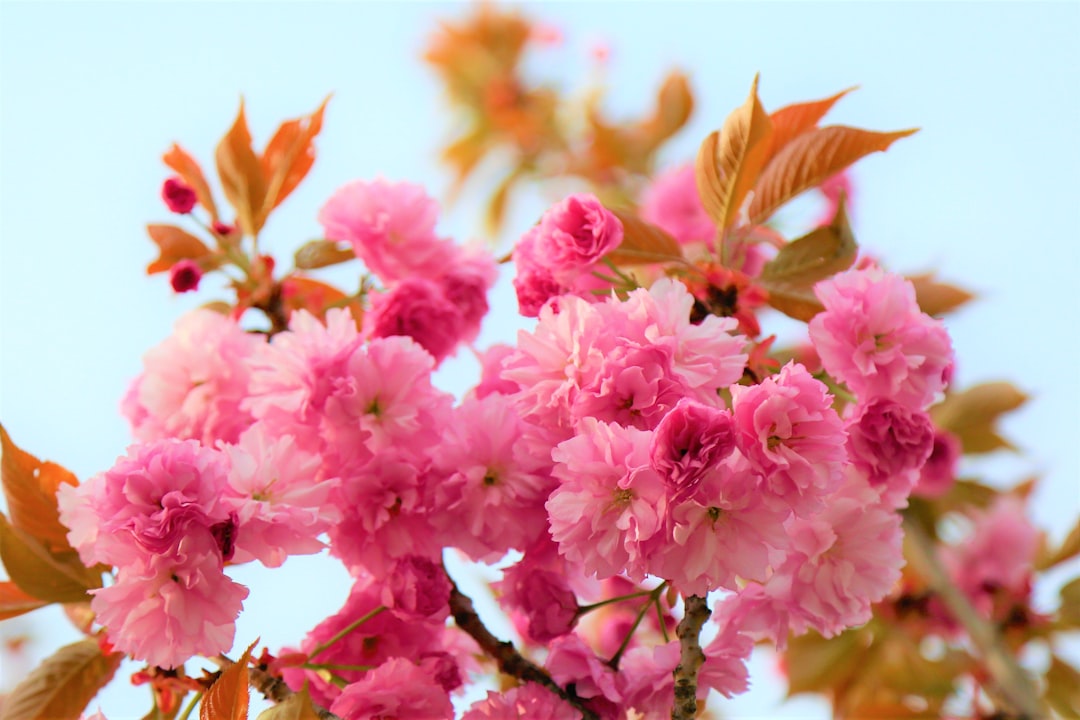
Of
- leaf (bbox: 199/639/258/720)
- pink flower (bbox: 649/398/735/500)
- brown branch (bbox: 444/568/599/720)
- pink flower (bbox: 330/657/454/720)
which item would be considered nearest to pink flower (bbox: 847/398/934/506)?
pink flower (bbox: 649/398/735/500)

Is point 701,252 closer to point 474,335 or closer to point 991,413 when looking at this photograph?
point 474,335

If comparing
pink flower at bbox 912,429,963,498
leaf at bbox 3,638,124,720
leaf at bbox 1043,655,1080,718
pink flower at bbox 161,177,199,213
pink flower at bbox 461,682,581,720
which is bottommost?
leaf at bbox 1043,655,1080,718

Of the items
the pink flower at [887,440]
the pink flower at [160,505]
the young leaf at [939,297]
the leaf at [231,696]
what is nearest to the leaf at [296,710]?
the leaf at [231,696]

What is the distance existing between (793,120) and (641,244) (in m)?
0.25

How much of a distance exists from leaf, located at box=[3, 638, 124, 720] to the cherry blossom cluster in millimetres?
201

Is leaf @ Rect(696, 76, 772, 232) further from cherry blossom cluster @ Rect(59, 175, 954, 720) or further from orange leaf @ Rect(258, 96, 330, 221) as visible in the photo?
orange leaf @ Rect(258, 96, 330, 221)

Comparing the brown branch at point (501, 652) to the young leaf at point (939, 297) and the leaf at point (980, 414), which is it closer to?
the young leaf at point (939, 297)

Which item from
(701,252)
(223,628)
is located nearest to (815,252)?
(701,252)

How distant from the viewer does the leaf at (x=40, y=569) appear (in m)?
1.08

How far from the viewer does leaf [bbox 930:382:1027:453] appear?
2143mm

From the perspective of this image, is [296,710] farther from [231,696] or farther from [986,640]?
[986,640]

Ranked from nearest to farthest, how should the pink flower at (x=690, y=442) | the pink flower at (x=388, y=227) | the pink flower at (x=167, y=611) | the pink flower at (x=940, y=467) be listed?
1. the pink flower at (x=690, y=442)
2. the pink flower at (x=167, y=611)
3. the pink flower at (x=388, y=227)
4. the pink flower at (x=940, y=467)

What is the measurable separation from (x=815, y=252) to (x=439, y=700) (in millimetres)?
666

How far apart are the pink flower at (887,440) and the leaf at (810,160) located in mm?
323
